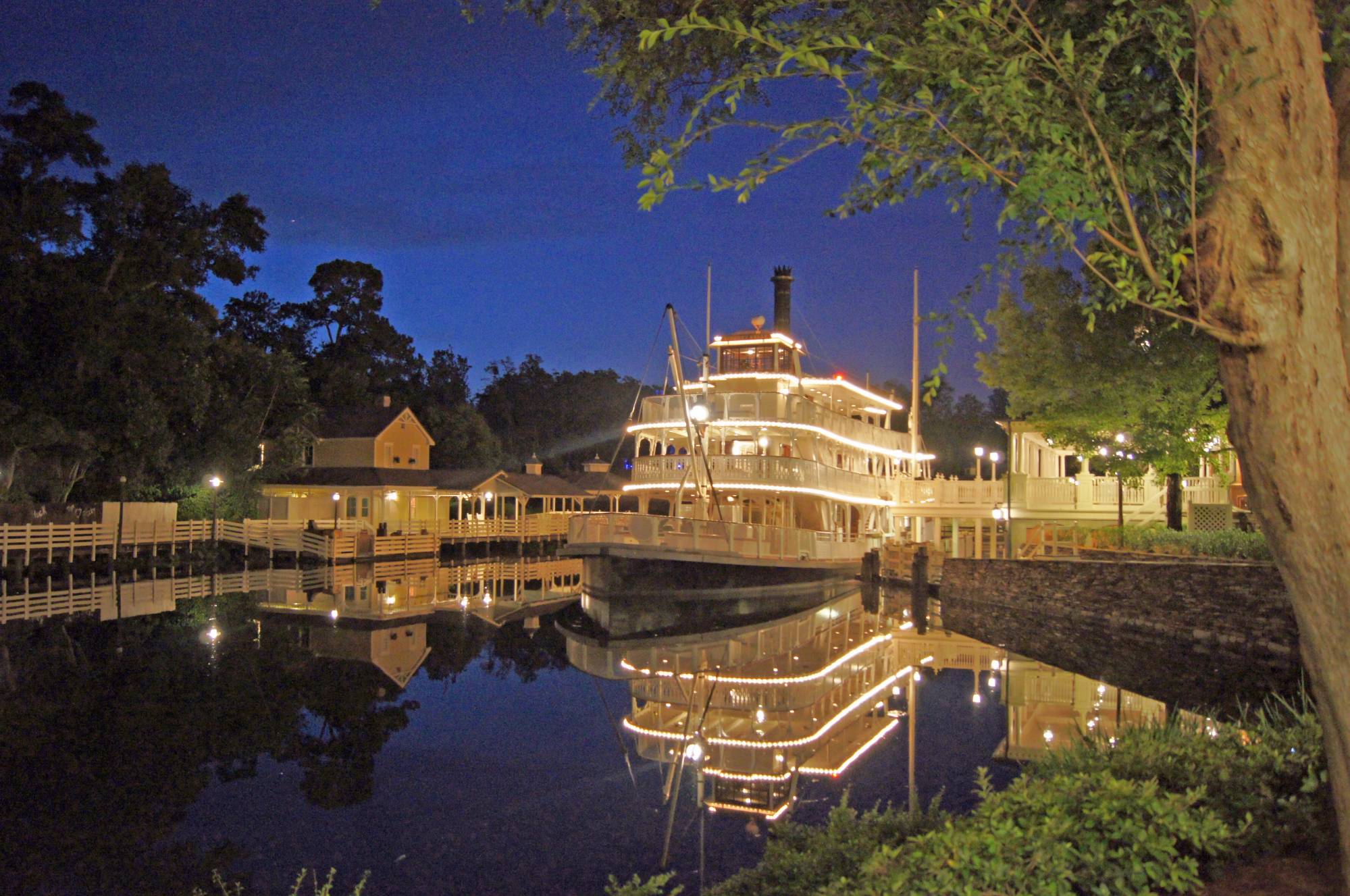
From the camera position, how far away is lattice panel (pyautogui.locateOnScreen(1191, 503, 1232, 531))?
2867 centimetres

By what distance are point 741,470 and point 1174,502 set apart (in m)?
11.6

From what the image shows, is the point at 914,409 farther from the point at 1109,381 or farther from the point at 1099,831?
the point at 1099,831

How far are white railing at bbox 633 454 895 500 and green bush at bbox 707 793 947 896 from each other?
22193 millimetres

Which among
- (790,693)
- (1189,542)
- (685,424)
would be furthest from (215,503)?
(1189,542)

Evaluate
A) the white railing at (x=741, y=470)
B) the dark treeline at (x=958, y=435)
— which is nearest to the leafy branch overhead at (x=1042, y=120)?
the white railing at (x=741, y=470)

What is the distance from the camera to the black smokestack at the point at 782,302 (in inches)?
1614

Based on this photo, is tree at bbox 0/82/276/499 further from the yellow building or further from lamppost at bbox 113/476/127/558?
the yellow building

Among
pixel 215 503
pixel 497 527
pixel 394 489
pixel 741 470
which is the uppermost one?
pixel 741 470

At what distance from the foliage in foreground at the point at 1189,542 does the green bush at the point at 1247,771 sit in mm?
14823

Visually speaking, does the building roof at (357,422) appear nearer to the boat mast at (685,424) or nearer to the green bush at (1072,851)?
the boat mast at (685,424)

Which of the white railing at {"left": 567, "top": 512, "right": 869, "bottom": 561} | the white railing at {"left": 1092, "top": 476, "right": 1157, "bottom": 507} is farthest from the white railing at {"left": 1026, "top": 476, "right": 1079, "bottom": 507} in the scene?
the white railing at {"left": 567, "top": 512, "right": 869, "bottom": 561}

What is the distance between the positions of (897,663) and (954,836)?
13.6 meters

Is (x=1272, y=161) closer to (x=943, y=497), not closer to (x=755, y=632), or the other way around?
(x=755, y=632)

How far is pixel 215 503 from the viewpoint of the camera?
1580 inches
